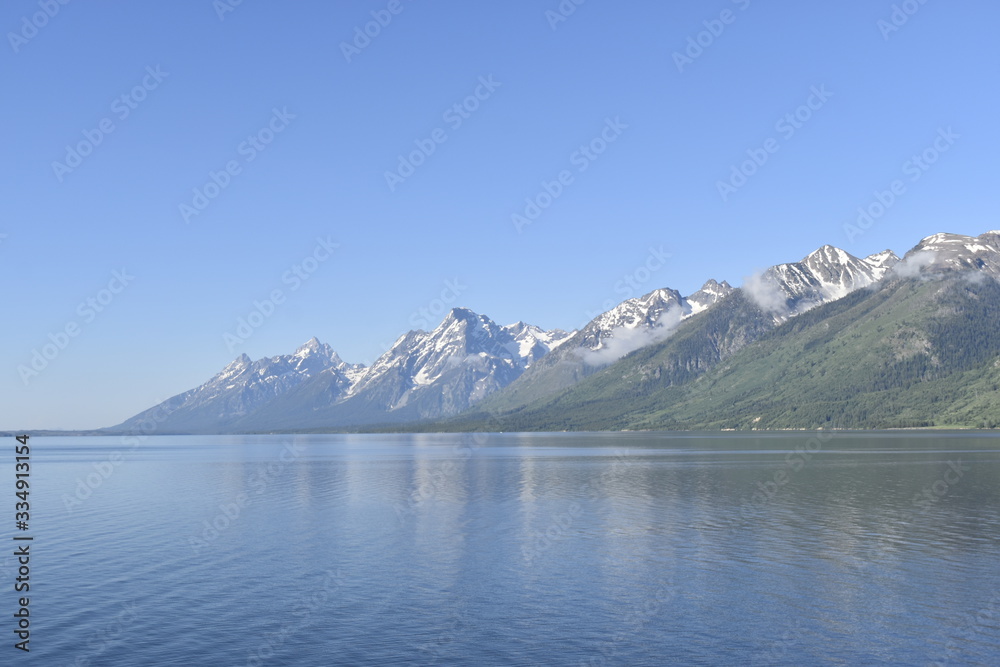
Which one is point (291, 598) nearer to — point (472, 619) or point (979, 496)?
point (472, 619)

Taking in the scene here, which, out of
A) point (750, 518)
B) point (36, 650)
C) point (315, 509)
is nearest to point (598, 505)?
point (750, 518)

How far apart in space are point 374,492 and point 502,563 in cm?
7882

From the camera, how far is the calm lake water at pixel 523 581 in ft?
163

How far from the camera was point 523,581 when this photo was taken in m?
68.4

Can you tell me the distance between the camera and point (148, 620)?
56094 millimetres

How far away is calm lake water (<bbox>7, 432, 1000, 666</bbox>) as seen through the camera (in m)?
49.8

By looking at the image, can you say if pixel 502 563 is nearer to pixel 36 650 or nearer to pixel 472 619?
pixel 472 619

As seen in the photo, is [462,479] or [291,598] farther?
[462,479]

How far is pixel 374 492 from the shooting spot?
150750 millimetres

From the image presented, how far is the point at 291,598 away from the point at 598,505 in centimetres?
6799

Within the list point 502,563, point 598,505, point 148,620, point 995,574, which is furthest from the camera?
point 598,505

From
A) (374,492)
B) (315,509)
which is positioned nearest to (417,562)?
(315,509)

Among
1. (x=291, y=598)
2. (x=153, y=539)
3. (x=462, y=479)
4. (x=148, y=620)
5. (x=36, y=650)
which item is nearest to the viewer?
(x=36, y=650)

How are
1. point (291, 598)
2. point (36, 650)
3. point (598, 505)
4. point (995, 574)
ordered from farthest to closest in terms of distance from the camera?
point (598, 505), point (995, 574), point (291, 598), point (36, 650)
